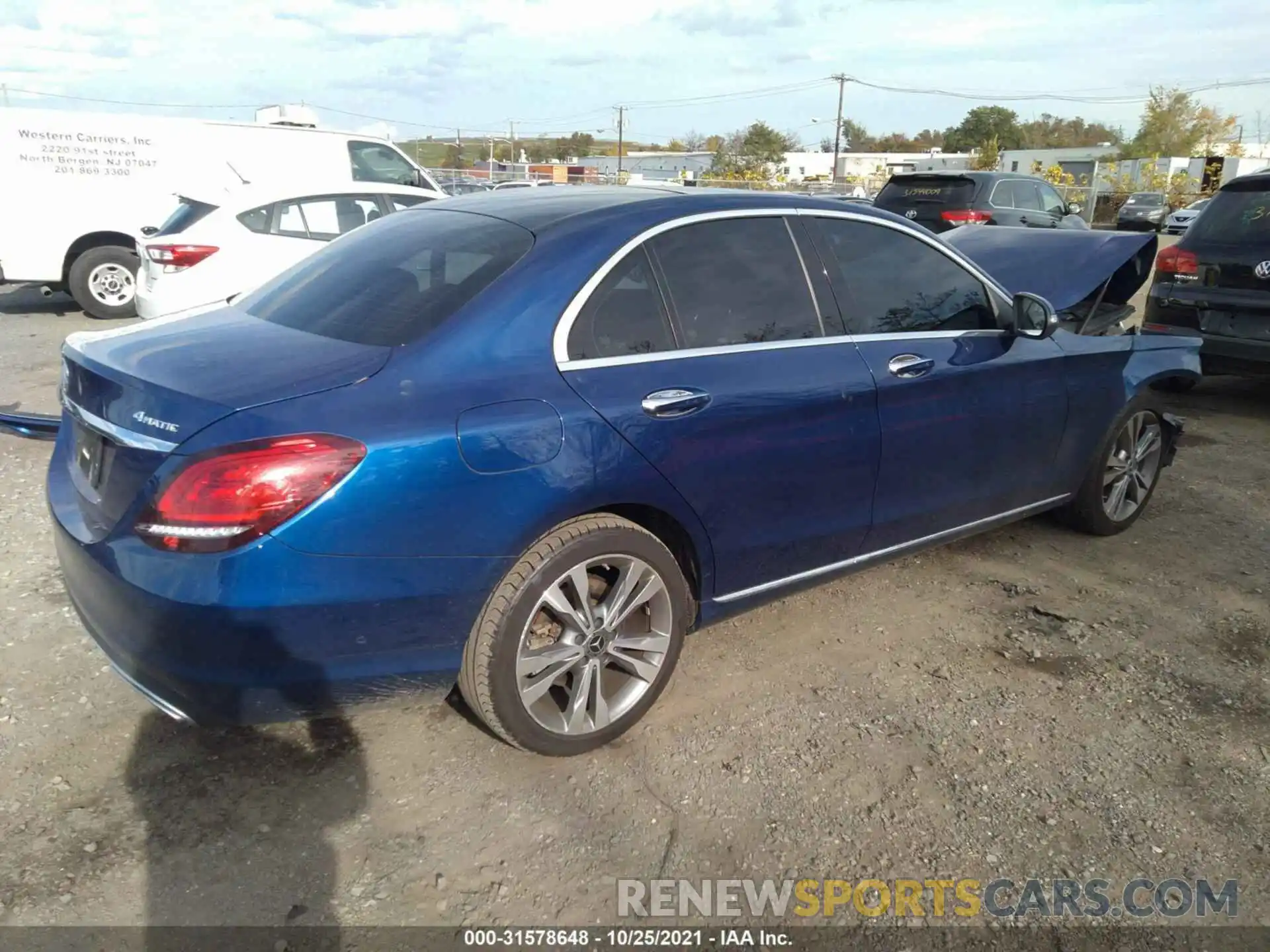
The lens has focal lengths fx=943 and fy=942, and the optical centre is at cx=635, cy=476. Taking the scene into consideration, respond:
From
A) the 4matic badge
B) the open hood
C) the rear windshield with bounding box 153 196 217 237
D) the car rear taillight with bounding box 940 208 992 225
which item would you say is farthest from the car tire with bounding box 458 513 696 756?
the car rear taillight with bounding box 940 208 992 225

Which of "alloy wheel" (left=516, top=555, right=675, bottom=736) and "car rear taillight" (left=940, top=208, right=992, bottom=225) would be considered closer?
"alloy wheel" (left=516, top=555, right=675, bottom=736)

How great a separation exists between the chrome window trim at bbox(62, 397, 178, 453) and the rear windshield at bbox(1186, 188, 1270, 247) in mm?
7090

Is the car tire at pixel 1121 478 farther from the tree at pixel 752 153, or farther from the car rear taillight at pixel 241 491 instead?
the tree at pixel 752 153

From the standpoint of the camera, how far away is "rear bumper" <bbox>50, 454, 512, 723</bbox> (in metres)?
2.24

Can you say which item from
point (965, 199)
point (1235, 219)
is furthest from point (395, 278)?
point (965, 199)

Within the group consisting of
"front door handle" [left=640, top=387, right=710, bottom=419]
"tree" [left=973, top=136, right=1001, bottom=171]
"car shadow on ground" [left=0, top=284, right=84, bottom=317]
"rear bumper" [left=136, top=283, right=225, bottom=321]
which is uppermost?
"tree" [left=973, top=136, right=1001, bottom=171]

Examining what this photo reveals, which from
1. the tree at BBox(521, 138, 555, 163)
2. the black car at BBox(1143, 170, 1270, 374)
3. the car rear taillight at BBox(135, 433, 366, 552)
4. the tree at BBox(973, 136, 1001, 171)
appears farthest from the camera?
the tree at BBox(521, 138, 555, 163)


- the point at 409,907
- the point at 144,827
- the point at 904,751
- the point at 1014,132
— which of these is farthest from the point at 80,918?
the point at 1014,132

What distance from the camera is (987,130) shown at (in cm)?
8225

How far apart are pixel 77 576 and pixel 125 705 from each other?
713 millimetres

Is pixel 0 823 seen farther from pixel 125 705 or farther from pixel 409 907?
pixel 409 907

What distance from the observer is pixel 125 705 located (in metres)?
3.09

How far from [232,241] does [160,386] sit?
5.59m

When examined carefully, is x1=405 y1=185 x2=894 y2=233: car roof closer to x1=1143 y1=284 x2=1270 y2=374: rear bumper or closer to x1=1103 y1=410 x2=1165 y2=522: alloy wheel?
x1=1103 y1=410 x2=1165 y2=522: alloy wheel
